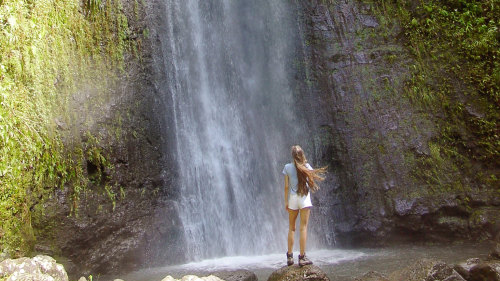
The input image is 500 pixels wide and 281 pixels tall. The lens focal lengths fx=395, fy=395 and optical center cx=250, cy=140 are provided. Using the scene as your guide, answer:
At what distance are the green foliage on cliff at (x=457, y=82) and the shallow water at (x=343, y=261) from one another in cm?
160

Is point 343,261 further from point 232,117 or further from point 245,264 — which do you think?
point 232,117

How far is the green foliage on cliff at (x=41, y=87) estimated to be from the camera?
6.46 meters

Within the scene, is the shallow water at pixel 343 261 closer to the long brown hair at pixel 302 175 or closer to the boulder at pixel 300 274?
the boulder at pixel 300 274

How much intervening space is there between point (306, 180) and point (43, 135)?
193 inches

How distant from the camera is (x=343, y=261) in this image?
7320 millimetres

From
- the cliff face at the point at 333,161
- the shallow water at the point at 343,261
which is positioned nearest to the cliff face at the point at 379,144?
the cliff face at the point at 333,161

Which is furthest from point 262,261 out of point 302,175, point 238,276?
point 302,175

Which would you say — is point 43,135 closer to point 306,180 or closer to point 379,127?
point 306,180

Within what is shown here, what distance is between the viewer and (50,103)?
748 centimetres

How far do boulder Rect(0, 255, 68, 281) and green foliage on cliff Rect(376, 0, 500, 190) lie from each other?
7496 mm

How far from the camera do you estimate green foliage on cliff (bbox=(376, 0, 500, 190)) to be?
344 inches

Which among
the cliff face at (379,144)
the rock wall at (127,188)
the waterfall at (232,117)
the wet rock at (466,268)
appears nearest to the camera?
the wet rock at (466,268)

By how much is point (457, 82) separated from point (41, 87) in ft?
29.3

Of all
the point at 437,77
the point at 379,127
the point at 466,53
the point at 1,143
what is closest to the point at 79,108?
the point at 1,143
